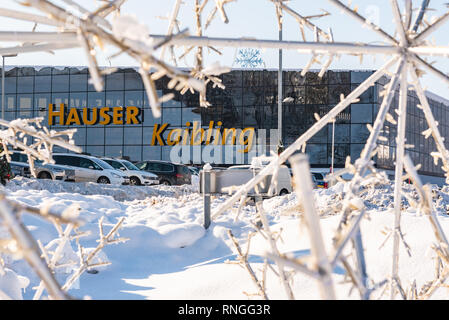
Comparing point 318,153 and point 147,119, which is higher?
point 147,119

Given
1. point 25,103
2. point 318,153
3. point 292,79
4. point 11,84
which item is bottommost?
point 318,153

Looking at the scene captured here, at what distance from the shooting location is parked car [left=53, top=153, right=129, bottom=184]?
21.1m

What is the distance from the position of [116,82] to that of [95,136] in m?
4.41

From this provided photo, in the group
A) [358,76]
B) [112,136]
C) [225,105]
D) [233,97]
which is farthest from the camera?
[112,136]

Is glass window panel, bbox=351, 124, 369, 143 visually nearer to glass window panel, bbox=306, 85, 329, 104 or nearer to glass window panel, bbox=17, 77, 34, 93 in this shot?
glass window panel, bbox=306, 85, 329, 104

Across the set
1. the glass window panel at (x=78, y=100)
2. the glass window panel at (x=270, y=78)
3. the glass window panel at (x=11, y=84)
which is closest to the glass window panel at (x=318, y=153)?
the glass window panel at (x=270, y=78)

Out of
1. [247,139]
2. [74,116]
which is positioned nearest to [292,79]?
[247,139]

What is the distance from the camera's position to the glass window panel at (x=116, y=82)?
35.9 metres

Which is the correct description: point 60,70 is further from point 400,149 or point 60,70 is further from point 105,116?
point 400,149

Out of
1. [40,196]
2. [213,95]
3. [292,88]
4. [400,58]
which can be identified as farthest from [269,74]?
[400,58]

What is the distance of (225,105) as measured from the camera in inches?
1380

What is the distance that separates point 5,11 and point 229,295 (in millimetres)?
3325

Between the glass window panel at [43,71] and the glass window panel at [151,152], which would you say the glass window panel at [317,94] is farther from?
the glass window panel at [43,71]

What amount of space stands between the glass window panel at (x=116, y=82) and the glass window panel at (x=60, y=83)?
3105 mm
